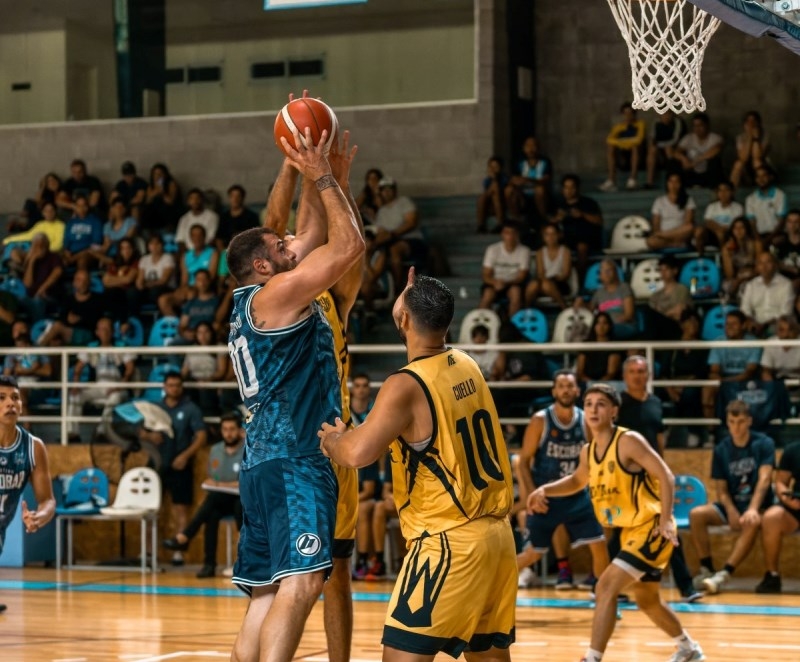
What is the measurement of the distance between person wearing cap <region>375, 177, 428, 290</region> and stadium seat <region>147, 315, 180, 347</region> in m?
2.26

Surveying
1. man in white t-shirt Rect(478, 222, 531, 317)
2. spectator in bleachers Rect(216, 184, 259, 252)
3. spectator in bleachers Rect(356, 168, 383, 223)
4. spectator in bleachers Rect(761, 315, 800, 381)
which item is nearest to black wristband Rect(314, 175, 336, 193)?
spectator in bleachers Rect(761, 315, 800, 381)

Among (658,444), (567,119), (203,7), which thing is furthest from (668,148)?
(203,7)

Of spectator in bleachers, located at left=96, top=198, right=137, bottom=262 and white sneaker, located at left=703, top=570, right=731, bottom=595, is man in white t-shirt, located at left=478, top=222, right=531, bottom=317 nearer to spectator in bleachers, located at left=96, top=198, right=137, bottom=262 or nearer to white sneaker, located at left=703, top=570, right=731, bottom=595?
white sneaker, located at left=703, top=570, right=731, bottom=595

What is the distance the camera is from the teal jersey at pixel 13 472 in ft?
28.0

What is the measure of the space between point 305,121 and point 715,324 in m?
8.30

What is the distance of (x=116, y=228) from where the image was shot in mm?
16500

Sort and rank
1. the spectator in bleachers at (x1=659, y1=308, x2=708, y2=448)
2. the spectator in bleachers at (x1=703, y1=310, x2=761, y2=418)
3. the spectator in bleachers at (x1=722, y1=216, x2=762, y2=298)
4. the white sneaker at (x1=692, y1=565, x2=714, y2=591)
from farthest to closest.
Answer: the spectator in bleachers at (x1=722, y1=216, x2=762, y2=298)
the spectator in bleachers at (x1=659, y1=308, x2=708, y2=448)
the spectator in bleachers at (x1=703, y1=310, x2=761, y2=418)
the white sneaker at (x1=692, y1=565, x2=714, y2=591)

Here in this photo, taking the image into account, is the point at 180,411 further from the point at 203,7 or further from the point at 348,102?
the point at 203,7

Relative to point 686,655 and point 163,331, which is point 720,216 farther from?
point 686,655

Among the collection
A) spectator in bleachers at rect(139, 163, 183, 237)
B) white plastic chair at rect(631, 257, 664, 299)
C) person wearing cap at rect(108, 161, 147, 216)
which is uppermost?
person wearing cap at rect(108, 161, 147, 216)

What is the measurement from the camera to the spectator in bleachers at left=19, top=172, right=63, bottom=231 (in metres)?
17.1

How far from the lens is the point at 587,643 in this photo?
867 centimetres

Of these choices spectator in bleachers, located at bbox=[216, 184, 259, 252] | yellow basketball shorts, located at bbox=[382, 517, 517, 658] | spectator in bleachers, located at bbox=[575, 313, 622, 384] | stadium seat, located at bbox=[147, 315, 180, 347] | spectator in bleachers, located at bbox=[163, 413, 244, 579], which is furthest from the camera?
spectator in bleachers, located at bbox=[216, 184, 259, 252]

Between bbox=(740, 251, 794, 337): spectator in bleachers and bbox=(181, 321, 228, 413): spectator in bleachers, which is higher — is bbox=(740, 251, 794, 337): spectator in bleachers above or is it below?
above
